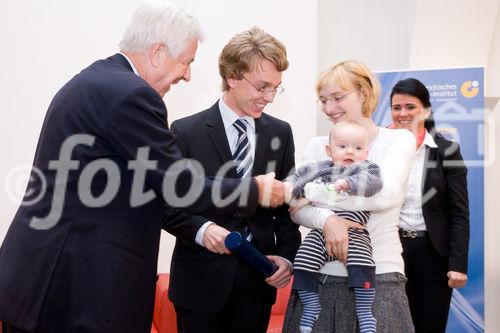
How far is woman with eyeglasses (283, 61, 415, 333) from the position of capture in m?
1.74

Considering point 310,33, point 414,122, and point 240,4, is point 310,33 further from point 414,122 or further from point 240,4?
point 414,122

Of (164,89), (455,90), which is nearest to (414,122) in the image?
(455,90)

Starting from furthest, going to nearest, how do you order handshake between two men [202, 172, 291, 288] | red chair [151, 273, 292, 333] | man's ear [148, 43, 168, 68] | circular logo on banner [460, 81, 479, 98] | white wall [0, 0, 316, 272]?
circular logo on banner [460, 81, 479, 98], white wall [0, 0, 316, 272], red chair [151, 273, 292, 333], handshake between two men [202, 172, 291, 288], man's ear [148, 43, 168, 68]

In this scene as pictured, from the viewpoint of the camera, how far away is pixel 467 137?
4.20m

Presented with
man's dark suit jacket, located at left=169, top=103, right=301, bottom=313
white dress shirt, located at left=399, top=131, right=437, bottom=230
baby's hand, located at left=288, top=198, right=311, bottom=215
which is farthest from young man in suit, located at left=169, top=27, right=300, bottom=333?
white dress shirt, located at left=399, top=131, right=437, bottom=230

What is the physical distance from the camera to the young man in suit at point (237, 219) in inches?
78.5

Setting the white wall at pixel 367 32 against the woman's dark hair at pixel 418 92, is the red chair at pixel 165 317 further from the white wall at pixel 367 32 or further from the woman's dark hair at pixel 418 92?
the white wall at pixel 367 32

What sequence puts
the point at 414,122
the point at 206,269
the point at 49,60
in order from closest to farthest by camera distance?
the point at 206,269
the point at 414,122
the point at 49,60

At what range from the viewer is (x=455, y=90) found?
415 centimetres

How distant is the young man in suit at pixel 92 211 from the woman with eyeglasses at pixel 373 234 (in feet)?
1.53

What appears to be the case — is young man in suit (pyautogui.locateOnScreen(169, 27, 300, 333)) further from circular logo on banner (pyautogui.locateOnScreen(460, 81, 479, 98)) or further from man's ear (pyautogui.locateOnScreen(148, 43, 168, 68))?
circular logo on banner (pyautogui.locateOnScreen(460, 81, 479, 98))

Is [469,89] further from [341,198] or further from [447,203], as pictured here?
[341,198]

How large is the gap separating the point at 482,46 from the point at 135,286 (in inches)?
155

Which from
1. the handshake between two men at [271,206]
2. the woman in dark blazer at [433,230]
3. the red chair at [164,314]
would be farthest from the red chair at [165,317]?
the handshake between two men at [271,206]
